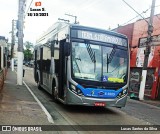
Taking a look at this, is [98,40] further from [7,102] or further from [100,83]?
[7,102]

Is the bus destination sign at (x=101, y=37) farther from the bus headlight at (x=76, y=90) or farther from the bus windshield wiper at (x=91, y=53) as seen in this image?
the bus headlight at (x=76, y=90)

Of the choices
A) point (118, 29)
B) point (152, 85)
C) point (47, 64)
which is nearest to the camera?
point (47, 64)

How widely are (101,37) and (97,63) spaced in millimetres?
1096

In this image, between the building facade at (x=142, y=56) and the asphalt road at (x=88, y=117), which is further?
the building facade at (x=142, y=56)

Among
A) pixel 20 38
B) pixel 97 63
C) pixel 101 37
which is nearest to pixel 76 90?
pixel 97 63

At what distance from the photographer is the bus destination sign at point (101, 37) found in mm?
11586

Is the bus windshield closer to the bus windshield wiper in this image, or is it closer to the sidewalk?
the bus windshield wiper

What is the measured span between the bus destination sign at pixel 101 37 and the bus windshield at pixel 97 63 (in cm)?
25

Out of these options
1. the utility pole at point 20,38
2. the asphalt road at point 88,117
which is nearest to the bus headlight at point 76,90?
the asphalt road at point 88,117

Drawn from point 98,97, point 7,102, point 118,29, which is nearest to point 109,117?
point 98,97

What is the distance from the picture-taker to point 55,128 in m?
8.37

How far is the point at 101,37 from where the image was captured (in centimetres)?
1180

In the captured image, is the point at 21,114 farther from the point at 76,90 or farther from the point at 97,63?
the point at 97,63

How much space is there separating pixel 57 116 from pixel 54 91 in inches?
125
